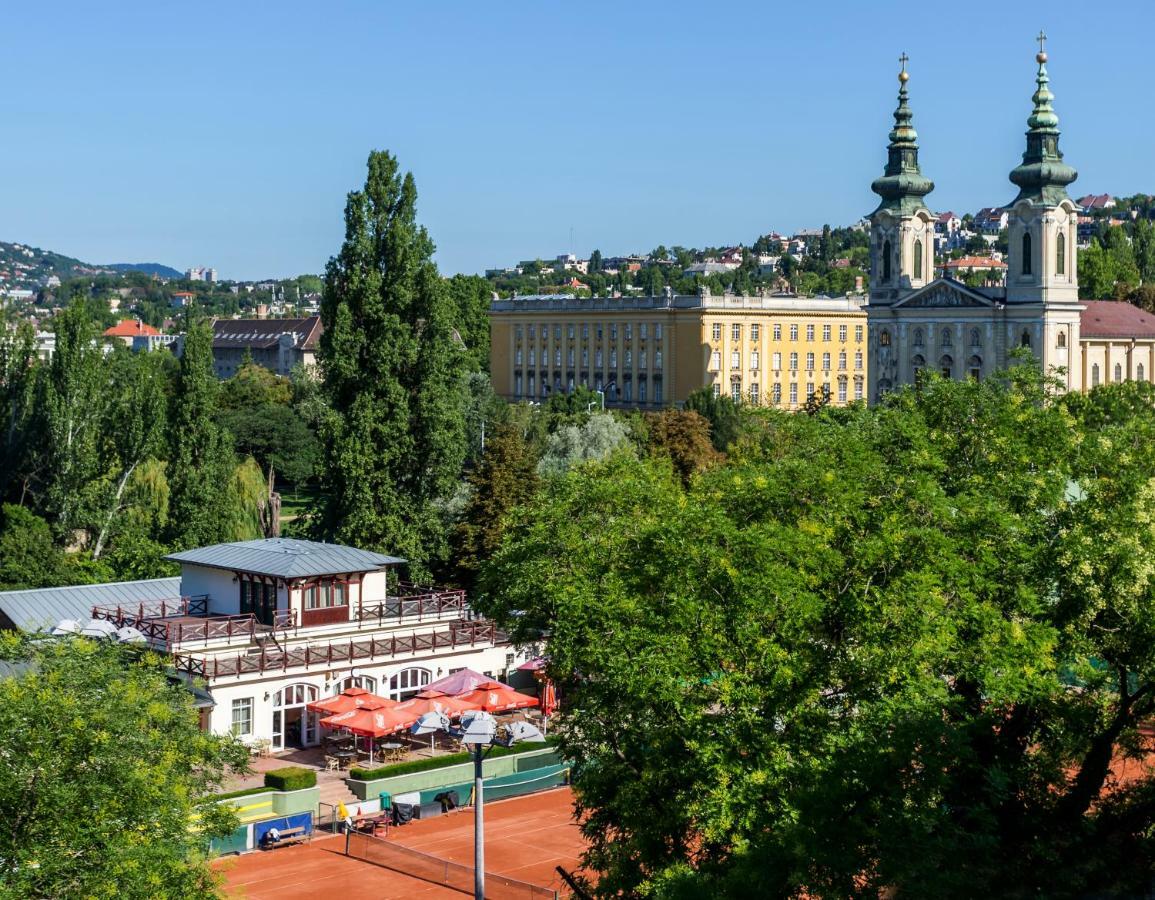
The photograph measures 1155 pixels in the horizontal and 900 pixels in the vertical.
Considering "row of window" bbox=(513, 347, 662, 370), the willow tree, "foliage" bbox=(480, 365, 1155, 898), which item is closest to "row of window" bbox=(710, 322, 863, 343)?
"row of window" bbox=(513, 347, 662, 370)

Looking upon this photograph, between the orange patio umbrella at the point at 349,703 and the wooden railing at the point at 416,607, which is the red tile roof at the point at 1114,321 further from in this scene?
the orange patio umbrella at the point at 349,703

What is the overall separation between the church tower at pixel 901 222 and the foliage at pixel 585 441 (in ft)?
141

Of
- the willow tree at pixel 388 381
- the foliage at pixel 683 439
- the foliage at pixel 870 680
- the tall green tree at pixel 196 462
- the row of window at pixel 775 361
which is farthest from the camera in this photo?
the row of window at pixel 775 361

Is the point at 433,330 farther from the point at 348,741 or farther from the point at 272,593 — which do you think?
the point at 348,741

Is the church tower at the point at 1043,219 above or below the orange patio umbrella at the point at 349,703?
→ above

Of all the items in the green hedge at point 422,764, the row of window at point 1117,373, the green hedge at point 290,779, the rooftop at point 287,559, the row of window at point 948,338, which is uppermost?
the row of window at point 948,338

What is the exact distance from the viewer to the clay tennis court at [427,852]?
3134cm

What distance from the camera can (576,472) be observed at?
37719 mm

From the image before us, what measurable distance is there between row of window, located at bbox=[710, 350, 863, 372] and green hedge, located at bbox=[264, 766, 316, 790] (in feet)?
276

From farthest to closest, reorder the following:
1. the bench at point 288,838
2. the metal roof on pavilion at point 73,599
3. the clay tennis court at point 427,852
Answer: the metal roof on pavilion at point 73,599 → the bench at point 288,838 → the clay tennis court at point 427,852

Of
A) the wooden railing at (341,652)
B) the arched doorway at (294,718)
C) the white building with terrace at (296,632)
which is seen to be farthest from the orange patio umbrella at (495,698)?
the arched doorway at (294,718)

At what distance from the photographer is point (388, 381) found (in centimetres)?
5066

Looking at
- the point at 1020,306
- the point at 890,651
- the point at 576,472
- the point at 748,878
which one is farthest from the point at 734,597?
the point at 1020,306

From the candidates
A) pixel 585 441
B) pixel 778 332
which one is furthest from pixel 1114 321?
pixel 585 441
